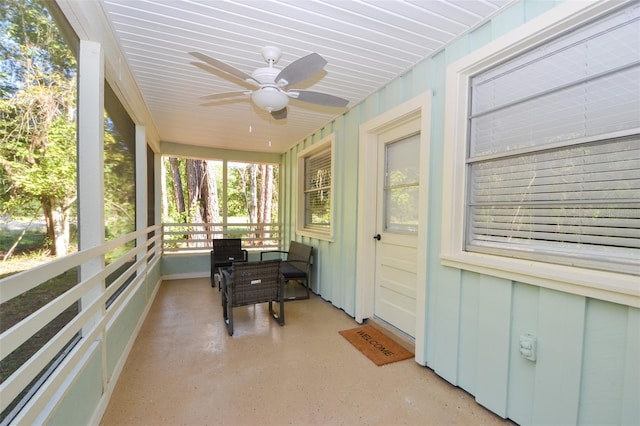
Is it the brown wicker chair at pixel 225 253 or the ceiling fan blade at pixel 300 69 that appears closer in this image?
the ceiling fan blade at pixel 300 69

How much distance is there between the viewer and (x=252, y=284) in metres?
2.99

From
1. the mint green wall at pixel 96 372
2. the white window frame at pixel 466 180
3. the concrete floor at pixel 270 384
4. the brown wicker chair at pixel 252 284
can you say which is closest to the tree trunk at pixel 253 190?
the brown wicker chair at pixel 252 284

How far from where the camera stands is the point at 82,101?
170 centimetres

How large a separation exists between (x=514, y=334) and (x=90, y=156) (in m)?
2.78

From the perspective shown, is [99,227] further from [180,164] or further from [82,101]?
[180,164]

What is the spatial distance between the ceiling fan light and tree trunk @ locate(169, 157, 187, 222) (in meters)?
6.88

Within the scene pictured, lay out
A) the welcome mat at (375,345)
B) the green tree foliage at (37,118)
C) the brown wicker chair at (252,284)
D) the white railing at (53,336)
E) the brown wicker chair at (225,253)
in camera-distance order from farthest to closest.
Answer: the brown wicker chair at (225,253) < the brown wicker chair at (252,284) < the welcome mat at (375,345) < the green tree foliage at (37,118) < the white railing at (53,336)

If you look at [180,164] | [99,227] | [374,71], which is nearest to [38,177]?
[99,227]

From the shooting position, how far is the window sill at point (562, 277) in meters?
1.22

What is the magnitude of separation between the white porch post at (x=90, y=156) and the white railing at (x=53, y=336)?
0.14ft

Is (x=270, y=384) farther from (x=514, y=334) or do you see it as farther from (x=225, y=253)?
(x=225, y=253)

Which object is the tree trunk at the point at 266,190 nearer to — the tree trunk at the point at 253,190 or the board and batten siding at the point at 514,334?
the tree trunk at the point at 253,190

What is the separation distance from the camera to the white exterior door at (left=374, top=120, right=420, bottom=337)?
8.51 ft

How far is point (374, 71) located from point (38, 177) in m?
2.42
